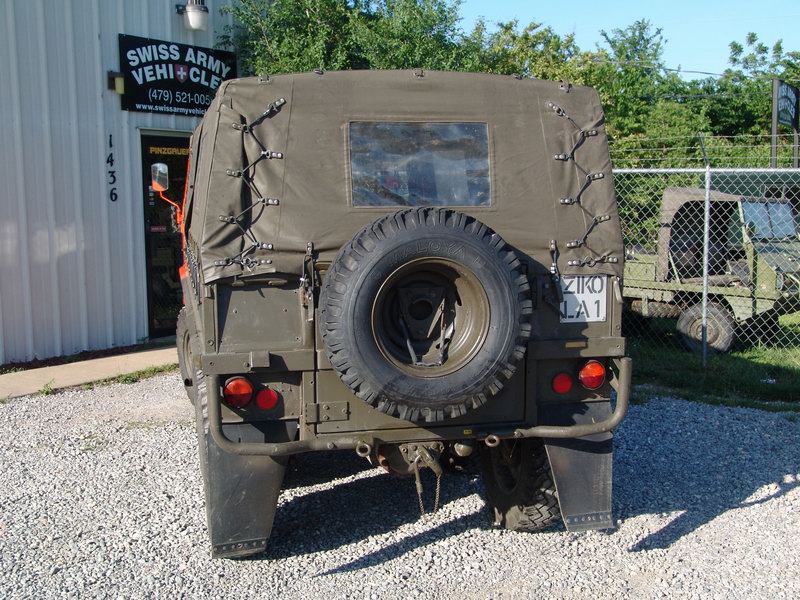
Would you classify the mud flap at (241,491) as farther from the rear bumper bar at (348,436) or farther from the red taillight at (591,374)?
the red taillight at (591,374)

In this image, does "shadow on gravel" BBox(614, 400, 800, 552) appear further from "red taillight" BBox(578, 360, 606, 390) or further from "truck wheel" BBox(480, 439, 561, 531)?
"red taillight" BBox(578, 360, 606, 390)

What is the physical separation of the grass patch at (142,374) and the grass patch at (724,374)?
4737 millimetres

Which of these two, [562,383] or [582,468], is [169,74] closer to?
[562,383]

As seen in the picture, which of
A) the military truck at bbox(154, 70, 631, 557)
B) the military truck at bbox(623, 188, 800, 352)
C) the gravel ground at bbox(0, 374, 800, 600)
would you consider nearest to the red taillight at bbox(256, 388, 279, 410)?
the military truck at bbox(154, 70, 631, 557)

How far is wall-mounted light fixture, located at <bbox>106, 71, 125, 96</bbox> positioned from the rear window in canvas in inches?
239

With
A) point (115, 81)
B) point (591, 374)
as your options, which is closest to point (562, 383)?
point (591, 374)

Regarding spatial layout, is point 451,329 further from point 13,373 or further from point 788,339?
point 788,339

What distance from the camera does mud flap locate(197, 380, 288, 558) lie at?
3.94 metres

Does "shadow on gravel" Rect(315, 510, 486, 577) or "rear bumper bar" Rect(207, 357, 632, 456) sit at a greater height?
"rear bumper bar" Rect(207, 357, 632, 456)

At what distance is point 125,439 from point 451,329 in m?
3.53

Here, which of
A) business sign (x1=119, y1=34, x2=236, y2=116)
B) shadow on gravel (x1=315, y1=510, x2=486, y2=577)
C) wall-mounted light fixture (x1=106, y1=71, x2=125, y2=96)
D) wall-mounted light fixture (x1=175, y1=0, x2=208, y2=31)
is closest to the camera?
shadow on gravel (x1=315, y1=510, x2=486, y2=577)

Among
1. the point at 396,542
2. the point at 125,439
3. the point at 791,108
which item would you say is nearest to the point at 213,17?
the point at 125,439

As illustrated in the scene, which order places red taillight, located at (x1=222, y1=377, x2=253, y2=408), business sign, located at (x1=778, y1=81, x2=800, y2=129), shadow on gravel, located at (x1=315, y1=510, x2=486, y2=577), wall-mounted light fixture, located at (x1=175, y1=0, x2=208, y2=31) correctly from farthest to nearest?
business sign, located at (x1=778, y1=81, x2=800, y2=129) < wall-mounted light fixture, located at (x1=175, y1=0, x2=208, y2=31) < shadow on gravel, located at (x1=315, y1=510, x2=486, y2=577) < red taillight, located at (x1=222, y1=377, x2=253, y2=408)

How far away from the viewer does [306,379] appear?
3.93m
